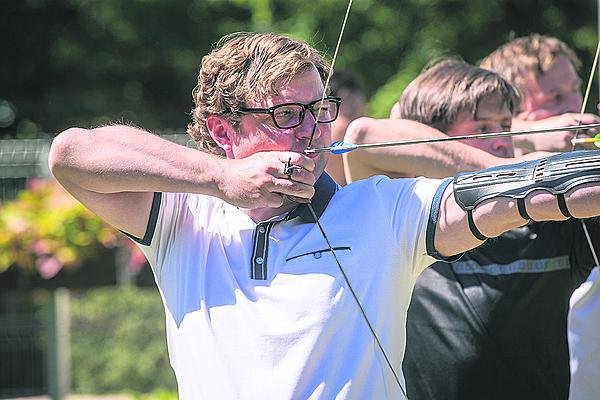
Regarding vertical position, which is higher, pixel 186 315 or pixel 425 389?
pixel 186 315

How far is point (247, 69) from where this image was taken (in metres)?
2.16

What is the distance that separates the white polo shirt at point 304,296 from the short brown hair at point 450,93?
0.63 m

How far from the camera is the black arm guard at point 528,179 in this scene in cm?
178

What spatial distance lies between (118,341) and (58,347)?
1767mm

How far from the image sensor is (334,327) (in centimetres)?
198

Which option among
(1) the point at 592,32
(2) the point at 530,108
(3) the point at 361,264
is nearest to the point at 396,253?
(3) the point at 361,264

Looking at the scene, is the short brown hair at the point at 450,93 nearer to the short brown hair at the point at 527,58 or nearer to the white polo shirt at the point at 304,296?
the short brown hair at the point at 527,58

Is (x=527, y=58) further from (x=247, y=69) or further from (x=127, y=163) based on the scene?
(x=127, y=163)

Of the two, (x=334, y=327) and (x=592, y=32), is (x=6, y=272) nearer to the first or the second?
(x=334, y=327)

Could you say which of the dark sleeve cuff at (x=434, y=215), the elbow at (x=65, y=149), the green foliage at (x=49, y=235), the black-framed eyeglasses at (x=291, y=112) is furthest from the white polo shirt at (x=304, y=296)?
the green foliage at (x=49, y=235)

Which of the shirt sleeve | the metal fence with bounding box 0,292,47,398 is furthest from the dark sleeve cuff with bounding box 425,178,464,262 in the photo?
the metal fence with bounding box 0,292,47,398

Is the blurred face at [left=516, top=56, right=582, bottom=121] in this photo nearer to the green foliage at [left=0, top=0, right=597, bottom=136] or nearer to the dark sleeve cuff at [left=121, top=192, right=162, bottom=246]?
the dark sleeve cuff at [left=121, top=192, right=162, bottom=246]

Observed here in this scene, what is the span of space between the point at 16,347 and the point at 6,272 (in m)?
5.51

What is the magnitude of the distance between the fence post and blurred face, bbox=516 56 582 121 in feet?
10.4
